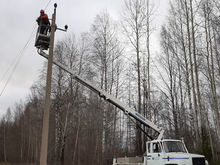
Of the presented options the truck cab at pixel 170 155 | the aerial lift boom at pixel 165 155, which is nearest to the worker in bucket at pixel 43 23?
the aerial lift boom at pixel 165 155

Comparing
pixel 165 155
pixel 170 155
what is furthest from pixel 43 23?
pixel 170 155

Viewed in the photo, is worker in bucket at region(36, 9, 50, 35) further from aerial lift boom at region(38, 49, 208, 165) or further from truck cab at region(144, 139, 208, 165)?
truck cab at region(144, 139, 208, 165)

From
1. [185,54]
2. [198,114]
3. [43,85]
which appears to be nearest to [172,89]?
[185,54]

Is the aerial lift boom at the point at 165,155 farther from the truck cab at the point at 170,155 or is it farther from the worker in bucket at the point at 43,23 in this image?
the worker in bucket at the point at 43,23

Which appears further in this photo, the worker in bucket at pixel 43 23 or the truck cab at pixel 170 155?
the worker in bucket at pixel 43 23

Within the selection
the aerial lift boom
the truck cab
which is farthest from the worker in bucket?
the truck cab

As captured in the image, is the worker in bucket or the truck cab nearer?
the truck cab

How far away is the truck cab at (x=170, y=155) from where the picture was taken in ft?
30.7

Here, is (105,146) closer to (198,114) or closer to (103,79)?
(103,79)

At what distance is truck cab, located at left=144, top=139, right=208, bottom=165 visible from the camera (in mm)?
9367

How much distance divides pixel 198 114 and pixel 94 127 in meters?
15.1

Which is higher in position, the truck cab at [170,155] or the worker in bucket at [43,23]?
the worker in bucket at [43,23]

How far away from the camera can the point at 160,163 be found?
9.92m

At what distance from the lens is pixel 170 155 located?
970cm
